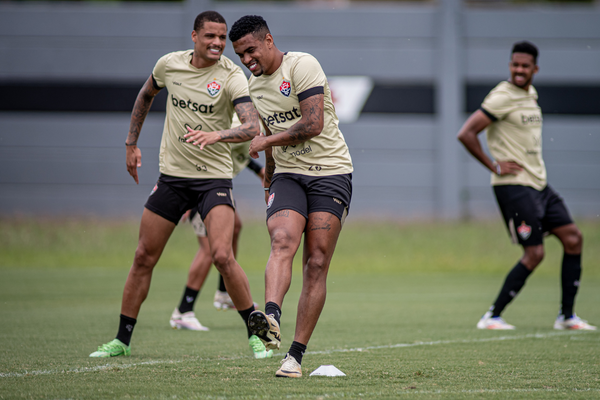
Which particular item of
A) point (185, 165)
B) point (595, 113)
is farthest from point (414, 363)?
point (595, 113)

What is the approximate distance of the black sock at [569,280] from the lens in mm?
7059

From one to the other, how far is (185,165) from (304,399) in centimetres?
246

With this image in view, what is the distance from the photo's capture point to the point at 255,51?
4418 millimetres

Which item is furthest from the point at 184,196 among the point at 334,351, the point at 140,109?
the point at 334,351

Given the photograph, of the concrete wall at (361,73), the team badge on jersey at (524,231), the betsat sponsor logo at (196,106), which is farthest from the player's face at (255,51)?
the concrete wall at (361,73)

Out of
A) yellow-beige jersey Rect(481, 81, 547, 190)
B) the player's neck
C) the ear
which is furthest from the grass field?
the ear

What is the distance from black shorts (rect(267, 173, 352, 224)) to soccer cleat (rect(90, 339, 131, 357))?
1.70 metres

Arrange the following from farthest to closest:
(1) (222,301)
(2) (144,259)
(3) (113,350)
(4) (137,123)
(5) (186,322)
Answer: (1) (222,301) < (5) (186,322) < (4) (137,123) < (2) (144,259) < (3) (113,350)

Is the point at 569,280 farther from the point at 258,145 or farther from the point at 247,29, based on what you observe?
the point at 247,29

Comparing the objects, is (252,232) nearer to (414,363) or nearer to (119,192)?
(119,192)

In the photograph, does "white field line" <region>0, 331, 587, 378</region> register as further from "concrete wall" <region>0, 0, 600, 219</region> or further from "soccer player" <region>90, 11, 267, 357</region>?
"concrete wall" <region>0, 0, 600, 219</region>

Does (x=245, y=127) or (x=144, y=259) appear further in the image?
(x=144, y=259)

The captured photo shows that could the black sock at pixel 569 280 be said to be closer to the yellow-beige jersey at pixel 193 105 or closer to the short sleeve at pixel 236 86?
the yellow-beige jersey at pixel 193 105

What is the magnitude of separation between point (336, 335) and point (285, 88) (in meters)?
2.94
